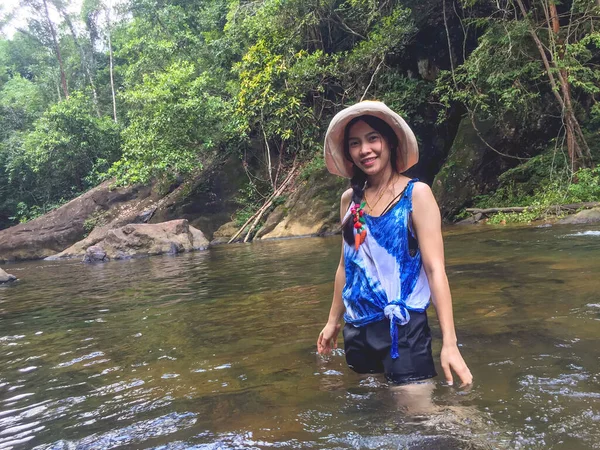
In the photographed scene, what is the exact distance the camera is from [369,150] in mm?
2148

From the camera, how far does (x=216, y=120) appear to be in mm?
16969

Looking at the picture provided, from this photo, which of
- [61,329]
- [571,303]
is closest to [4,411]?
[61,329]

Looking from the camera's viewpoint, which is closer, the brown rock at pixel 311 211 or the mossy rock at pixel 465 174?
the mossy rock at pixel 465 174

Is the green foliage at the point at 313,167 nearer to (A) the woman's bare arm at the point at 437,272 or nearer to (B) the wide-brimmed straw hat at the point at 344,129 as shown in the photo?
(B) the wide-brimmed straw hat at the point at 344,129

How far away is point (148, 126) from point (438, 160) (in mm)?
9574

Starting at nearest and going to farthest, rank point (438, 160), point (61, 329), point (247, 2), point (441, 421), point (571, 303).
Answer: point (441, 421) < point (571, 303) < point (61, 329) < point (438, 160) < point (247, 2)

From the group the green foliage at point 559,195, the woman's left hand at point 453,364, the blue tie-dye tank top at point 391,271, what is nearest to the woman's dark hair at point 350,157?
the blue tie-dye tank top at point 391,271

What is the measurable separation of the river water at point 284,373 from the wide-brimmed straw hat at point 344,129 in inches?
39.3

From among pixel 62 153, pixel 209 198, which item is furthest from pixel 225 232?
pixel 62 153

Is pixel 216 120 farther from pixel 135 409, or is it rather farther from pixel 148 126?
pixel 135 409

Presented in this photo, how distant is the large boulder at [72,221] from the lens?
58.1 feet

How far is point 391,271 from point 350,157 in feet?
1.91

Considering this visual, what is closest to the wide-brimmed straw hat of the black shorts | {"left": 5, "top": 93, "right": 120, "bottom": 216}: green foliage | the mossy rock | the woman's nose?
the woman's nose

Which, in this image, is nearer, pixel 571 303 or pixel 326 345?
pixel 326 345
